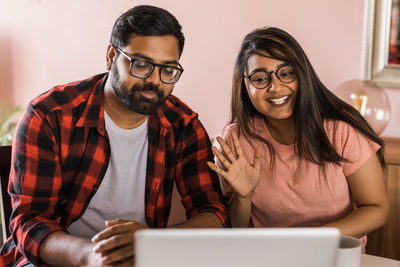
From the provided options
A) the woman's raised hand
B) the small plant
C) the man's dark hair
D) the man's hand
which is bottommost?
the small plant

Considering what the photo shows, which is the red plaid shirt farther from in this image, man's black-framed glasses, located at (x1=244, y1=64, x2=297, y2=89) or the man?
man's black-framed glasses, located at (x1=244, y1=64, x2=297, y2=89)

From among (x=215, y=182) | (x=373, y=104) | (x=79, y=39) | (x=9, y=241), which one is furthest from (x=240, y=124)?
(x=79, y=39)

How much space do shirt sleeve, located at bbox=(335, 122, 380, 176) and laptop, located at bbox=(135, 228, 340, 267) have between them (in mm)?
888

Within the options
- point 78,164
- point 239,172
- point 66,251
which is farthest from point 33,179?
point 239,172

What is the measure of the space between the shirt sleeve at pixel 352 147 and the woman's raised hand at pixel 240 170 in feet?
0.96

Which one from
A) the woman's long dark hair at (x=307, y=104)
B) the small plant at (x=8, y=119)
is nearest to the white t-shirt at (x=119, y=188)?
the woman's long dark hair at (x=307, y=104)

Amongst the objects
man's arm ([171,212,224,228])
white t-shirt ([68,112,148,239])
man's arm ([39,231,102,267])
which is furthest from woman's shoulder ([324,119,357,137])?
man's arm ([39,231,102,267])

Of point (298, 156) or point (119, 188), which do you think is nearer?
point (119, 188)

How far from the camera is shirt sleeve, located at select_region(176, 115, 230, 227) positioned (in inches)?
66.2

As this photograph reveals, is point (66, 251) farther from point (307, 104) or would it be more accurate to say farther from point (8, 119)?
point (8, 119)

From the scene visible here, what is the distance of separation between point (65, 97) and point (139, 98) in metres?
0.24

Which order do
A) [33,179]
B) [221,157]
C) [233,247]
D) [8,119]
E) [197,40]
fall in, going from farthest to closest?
[8,119]
[197,40]
[221,157]
[33,179]
[233,247]

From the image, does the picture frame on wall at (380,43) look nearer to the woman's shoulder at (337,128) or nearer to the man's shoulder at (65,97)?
the woman's shoulder at (337,128)

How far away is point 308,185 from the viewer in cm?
177
